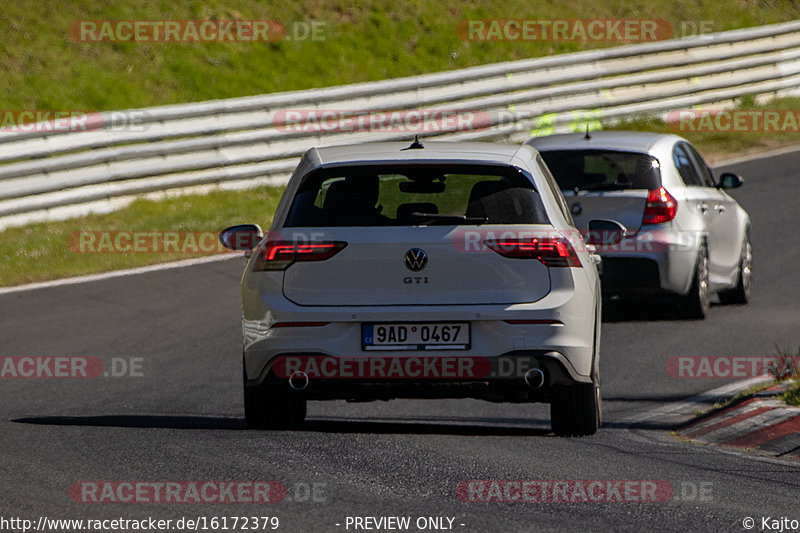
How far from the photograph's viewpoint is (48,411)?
1022 cm

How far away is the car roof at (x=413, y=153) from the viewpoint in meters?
8.00

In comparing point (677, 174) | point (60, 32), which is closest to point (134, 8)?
point (60, 32)

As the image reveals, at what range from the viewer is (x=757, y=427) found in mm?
9375

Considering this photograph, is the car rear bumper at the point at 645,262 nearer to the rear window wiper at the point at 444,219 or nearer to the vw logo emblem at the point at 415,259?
the rear window wiper at the point at 444,219

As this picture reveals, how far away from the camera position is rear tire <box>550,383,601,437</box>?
8.20 meters

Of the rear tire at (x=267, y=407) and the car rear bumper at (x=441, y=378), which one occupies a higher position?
the car rear bumper at (x=441, y=378)

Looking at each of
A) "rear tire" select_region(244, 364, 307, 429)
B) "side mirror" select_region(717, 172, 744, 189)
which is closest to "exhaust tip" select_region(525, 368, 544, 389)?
"rear tire" select_region(244, 364, 307, 429)

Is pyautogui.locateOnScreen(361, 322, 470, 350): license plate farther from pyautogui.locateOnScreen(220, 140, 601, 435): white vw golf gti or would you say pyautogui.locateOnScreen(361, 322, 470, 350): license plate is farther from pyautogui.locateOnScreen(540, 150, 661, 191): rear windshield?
pyautogui.locateOnScreen(540, 150, 661, 191): rear windshield

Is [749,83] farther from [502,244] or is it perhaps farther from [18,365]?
[502,244]

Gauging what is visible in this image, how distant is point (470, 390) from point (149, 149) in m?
12.6

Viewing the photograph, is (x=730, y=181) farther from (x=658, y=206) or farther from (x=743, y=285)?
(x=743, y=285)

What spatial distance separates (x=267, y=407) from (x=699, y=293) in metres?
7.03

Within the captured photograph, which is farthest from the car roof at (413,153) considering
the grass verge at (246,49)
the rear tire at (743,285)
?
the grass verge at (246,49)

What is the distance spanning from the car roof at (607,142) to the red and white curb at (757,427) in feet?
13.1
